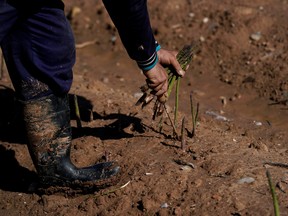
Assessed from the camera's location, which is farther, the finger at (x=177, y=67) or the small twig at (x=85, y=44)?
the small twig at (x=85, y=44)

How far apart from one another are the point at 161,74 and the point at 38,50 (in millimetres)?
583

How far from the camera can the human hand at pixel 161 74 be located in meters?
2.90

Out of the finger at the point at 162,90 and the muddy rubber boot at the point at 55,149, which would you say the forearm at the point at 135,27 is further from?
the muddy rubber boot at the point at 55,149

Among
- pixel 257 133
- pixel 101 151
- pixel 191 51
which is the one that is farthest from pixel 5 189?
pixel 257 133

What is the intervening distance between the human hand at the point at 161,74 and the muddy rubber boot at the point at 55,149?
47cm

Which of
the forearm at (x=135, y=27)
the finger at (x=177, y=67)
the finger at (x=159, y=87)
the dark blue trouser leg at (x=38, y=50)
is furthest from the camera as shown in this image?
the finger at (x=177, y=67)

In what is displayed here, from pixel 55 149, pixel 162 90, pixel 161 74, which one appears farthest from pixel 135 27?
pixel 55 149

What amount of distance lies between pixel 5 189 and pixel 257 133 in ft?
5.44

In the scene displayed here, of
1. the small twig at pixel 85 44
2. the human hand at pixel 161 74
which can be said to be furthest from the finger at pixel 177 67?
the small twig at pixel 85 44

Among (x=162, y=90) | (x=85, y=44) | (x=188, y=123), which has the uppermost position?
(x=162, y=90)

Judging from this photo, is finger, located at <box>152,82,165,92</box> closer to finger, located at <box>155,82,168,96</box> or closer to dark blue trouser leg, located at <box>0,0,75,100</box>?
finger, located at <box>155,82,168,96</box>

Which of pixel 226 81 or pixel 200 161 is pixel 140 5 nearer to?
pixel 200 161

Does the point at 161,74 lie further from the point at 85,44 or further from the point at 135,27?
the point at 85,44

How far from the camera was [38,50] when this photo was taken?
2.87m
